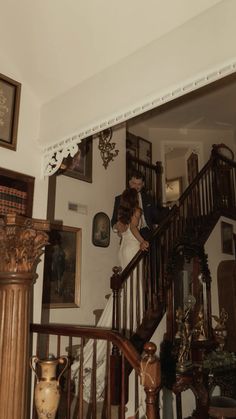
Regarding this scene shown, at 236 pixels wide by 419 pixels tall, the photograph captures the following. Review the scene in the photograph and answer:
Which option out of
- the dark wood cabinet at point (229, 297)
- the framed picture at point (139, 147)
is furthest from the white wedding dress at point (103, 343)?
the framed picture at point (139, 147)

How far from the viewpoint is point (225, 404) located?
441 cm

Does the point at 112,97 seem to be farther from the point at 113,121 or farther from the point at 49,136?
the point at 49,136

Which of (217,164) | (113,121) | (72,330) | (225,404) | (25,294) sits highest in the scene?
(217,164)

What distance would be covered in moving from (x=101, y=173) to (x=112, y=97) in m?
2.68

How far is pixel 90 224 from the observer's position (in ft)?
16.4

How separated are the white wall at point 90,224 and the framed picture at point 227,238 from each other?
216 centimetres

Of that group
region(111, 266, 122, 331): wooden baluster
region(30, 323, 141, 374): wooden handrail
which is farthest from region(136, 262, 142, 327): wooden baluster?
region(30, 323, 141, 374): wooden handrail

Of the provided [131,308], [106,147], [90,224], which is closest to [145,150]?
[106,147]

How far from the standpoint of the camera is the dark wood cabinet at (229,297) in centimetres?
602

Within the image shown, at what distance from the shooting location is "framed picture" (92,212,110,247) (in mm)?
5043

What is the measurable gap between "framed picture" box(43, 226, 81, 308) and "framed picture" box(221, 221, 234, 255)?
2.94 m

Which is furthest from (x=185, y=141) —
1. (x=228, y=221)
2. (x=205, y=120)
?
(x=228, y=221)

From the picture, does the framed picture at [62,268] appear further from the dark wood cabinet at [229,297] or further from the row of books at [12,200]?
the dark wood cabinet at [229,297]

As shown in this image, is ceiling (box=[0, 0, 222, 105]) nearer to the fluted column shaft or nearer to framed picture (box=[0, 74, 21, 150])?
framed picture (box=[0, 74, 21, 150])
